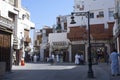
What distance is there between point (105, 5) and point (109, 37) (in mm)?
6713

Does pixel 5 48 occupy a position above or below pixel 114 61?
above

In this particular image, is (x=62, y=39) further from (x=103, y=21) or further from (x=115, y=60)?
(x=115, y=60)

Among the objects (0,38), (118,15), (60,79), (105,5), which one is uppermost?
(105,5)

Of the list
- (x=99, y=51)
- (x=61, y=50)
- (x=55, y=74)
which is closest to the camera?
(x=55, y=74)

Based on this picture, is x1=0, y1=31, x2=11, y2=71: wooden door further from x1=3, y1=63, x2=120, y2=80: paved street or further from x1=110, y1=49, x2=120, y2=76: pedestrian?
x1=110, y1=49, x2=120, y2=76: pedestrian

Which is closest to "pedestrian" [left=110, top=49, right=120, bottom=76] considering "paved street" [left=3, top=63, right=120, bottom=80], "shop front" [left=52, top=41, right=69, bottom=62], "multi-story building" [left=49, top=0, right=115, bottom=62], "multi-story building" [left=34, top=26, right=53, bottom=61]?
"paved street" [left=3, top=63, right=120, bottom=80]

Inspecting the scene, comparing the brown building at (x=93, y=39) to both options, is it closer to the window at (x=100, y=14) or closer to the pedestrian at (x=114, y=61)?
the window at (x=100, y=14)

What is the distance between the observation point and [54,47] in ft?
235

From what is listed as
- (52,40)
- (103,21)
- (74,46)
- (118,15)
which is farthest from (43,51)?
(118,15)

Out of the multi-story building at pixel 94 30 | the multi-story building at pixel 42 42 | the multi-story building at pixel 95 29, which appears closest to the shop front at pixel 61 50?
the multi-story building at pixel 94 30

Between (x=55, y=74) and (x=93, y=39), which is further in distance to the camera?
(x=93, y=39)

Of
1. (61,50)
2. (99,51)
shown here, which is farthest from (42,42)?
(99,51)

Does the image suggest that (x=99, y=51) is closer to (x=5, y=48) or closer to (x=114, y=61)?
(x=5, y=48)

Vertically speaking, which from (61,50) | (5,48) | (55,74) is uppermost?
(61,50)
